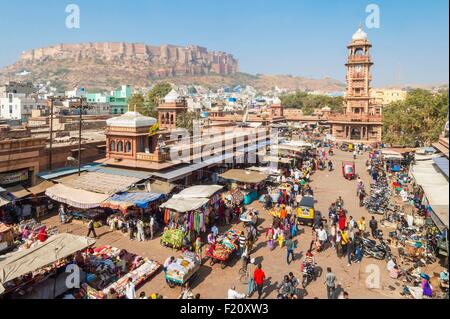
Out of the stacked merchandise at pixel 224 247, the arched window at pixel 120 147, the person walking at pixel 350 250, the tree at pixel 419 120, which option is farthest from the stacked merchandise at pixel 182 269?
the tree at pixel 419 120

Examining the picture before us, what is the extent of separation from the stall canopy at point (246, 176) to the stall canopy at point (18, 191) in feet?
37.9

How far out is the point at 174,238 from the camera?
1370 centimetres

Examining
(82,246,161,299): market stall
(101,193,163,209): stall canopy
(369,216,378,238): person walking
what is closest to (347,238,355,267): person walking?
(369,216,378,238): person walking

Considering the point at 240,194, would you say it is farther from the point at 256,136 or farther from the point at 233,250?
the point at 256,136

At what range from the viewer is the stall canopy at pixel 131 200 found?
49.6 feet

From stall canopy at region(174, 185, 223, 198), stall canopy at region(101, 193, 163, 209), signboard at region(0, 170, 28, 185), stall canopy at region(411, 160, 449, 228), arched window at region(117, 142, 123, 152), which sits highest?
arched window at region(117, 142, 123, 152)

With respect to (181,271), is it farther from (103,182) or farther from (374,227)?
(374,227)

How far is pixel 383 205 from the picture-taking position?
19.9m

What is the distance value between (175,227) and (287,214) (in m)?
6.32

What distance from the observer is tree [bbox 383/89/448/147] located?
34.8 metres

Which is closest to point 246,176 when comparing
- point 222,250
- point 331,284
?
point 222,250

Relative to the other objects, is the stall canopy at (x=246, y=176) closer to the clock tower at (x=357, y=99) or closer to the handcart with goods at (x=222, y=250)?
the handcart with goods at (x=222, y=250)

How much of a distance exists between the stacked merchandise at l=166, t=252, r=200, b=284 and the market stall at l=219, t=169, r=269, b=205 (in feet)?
31.6

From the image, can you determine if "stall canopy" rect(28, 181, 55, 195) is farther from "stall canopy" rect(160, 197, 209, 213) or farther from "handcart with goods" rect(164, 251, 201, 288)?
"handcart with goods" rect(164, 251, 201, 288)
